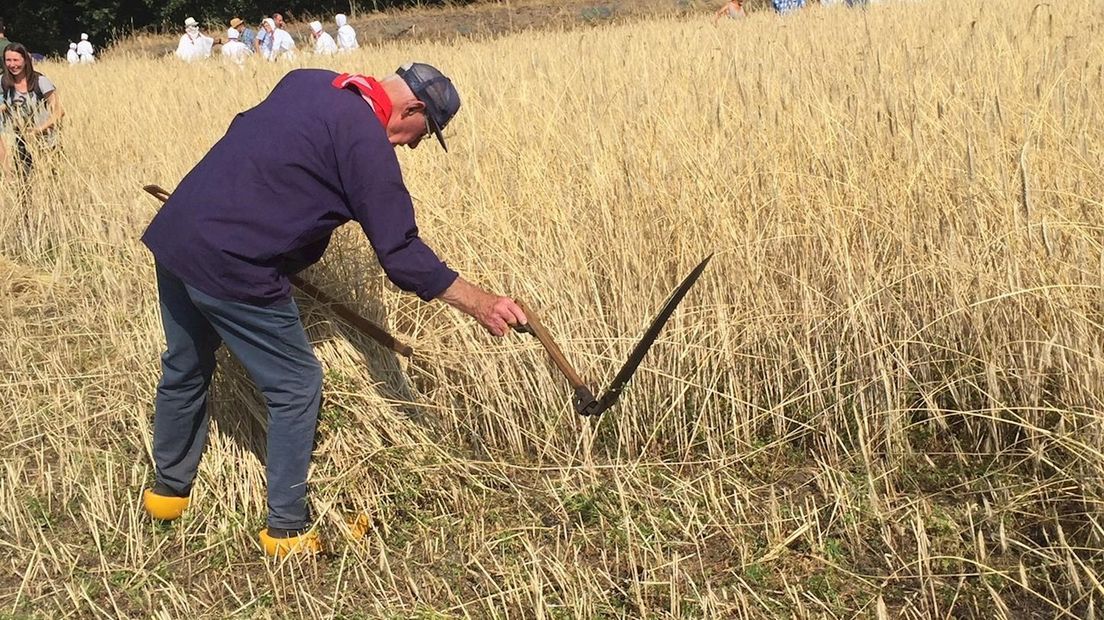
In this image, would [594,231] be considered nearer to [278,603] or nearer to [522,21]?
[278,603]

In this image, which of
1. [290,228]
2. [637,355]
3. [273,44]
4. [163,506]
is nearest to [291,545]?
[163,506]

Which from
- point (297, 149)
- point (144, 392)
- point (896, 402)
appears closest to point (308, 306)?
point (144, 392)

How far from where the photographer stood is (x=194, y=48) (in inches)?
550

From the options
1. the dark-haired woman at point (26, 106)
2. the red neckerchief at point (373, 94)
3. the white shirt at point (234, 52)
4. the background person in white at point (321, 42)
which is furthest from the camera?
the white shirt at point (234, 52)

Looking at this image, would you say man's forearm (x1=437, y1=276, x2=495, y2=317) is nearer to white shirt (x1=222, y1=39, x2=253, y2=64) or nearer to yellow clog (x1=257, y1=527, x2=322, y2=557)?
yellow clog (x1=257, y1=527, x2=322, y2=557)

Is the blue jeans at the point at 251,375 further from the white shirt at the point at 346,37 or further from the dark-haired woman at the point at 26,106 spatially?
the white shirt at the point at 346,37

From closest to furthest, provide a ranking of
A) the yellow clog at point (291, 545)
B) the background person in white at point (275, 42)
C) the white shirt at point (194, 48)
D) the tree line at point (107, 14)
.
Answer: the yellow clog at point (291, 545) → the background person in white at point (275, 42) → the white shirt at point (194, 48) → the tree line at point (107, 14)

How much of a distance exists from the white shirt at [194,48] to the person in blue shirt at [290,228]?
12.0 metres

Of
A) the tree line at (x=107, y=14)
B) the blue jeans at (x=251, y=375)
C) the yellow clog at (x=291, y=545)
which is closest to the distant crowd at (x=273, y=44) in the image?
the blue jeans at (x=251, y=375)

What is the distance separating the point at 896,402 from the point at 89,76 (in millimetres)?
12193

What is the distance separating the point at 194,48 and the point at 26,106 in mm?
8186

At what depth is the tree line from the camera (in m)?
33.3

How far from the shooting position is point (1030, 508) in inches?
96.5

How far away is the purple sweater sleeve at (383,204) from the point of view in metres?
2.40
